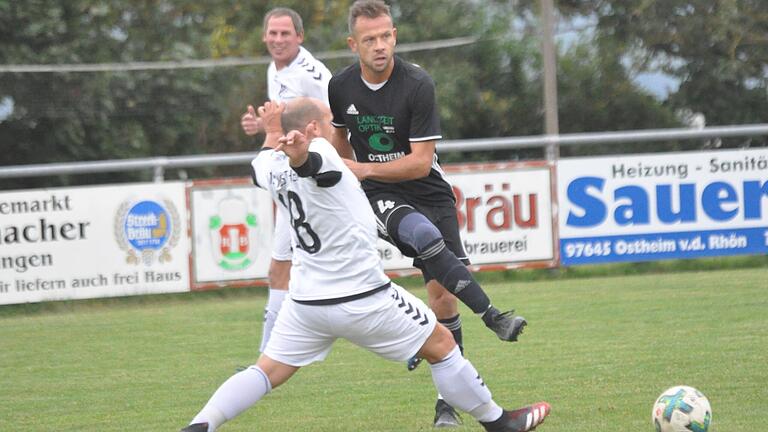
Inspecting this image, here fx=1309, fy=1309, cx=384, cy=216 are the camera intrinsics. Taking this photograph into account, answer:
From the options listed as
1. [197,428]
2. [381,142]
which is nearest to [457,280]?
[381,142]

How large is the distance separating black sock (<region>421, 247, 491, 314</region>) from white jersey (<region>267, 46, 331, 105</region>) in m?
2.51

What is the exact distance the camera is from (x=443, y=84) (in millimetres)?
20922

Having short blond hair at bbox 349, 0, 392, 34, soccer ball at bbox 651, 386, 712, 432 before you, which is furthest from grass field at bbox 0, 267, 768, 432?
short blond hair at bbox 349, 0, 392, 34

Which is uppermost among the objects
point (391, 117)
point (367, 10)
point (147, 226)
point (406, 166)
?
point (367, 10)

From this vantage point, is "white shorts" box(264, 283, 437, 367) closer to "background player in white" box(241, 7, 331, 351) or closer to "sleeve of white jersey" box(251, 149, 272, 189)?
"sleeve of white jersey" box(251, 149, 272, 189)

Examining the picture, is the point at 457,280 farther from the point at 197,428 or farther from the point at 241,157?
the point at 241,157

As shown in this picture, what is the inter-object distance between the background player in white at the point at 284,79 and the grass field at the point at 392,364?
62 centimetres

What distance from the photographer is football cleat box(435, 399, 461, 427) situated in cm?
Result: 702

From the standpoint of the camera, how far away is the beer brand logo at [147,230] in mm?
13094

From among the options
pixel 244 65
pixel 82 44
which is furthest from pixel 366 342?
pixel 82 44

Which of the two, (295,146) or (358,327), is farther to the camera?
(358,327)

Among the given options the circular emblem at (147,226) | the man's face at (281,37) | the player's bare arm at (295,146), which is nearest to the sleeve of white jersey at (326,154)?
the player's bare arm at (295,146)

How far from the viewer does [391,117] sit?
6.98m

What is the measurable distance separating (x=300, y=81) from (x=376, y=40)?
86.7 inches
